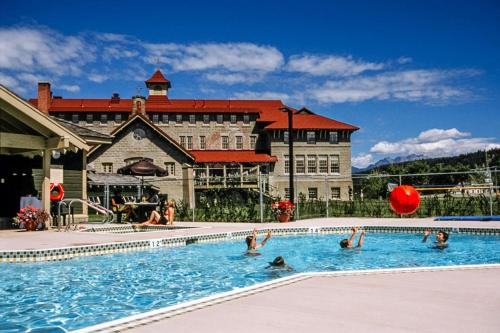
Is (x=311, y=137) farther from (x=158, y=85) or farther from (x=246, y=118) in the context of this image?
(x=158, y=85)

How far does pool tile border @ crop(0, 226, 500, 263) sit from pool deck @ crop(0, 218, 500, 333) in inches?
245

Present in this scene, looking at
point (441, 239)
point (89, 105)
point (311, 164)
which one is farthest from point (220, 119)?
point (441, 239)

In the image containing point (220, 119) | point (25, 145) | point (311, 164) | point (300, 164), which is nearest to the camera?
point (25, 145)

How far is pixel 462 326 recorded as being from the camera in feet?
12.6

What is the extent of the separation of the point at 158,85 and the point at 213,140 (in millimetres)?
12846

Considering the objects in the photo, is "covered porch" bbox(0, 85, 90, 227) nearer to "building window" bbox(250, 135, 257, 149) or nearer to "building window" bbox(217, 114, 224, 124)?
"building window" bbox(217, 114, 224, 124)

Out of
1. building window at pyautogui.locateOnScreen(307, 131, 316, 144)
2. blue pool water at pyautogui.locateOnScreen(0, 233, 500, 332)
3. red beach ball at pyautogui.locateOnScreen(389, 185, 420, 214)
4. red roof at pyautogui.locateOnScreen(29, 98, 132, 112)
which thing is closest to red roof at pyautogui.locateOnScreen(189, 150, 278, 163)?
building window at pyautogui.locateOnScreen(307, 131, 316, 144)

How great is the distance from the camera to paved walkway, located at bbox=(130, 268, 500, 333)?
154 inches

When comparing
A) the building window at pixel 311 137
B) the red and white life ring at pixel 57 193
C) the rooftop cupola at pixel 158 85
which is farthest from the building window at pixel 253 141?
the red and white life ring at pixel 57 193

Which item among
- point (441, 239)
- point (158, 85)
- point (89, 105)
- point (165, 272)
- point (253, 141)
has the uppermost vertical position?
point (158, 85)

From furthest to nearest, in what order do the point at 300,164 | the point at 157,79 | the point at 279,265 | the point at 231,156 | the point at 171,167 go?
the point at 157,79 < the point at 231,156 < the point at 300,164 < the point at 171,167 < the point at 279,265

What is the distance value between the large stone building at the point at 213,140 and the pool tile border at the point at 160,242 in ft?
55.0

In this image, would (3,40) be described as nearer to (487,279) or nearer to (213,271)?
(213,271)

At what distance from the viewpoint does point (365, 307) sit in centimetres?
455
